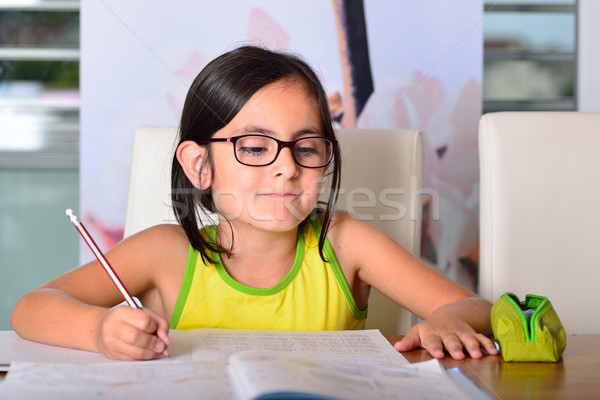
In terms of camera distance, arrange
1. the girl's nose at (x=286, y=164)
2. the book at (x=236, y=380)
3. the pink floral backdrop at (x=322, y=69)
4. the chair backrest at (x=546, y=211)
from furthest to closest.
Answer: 1. the pink floral backdrop at (x=322, y=69)
2. the chair backrest at (x=546, y=211)
3. the girl's nose at (x=286, y=164)
4. the book at (x=236, y=380)

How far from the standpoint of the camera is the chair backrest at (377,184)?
147 centimetres

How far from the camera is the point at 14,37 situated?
2.67 m

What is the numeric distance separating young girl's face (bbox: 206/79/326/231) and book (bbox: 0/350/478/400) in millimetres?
435

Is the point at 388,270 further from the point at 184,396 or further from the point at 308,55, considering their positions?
the point at 308,55

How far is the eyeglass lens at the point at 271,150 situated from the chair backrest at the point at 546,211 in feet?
1.47

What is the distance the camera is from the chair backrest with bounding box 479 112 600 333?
141 centimetres

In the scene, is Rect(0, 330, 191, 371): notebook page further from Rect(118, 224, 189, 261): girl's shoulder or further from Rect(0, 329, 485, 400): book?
Rect(118, 224, 189, 261): girl's shoulder

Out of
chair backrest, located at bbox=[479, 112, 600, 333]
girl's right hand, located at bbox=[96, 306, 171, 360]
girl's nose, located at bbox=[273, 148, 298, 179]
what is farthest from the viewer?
chair backrest, located at bbox=[479, 112, 600, 333]

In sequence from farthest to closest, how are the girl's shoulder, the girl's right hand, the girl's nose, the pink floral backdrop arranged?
1. the pink floral backdrop
2. the girl's shoulder
3. the girl's nose
4. the girl's right hand

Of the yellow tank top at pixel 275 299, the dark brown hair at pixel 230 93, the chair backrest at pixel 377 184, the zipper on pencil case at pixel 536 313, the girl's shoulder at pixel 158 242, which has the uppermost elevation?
the dark brown hair at pixel 230 93

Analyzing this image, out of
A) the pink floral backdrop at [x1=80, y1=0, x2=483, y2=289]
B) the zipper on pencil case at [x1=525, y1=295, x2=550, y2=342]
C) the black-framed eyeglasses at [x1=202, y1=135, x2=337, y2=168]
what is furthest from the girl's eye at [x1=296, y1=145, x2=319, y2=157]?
the pink floral backdrop at [x1=80, y1=0, x2=483, y2=289]

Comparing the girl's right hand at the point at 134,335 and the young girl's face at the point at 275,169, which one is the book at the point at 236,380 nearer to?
the girl's right hand at the point at 134,335

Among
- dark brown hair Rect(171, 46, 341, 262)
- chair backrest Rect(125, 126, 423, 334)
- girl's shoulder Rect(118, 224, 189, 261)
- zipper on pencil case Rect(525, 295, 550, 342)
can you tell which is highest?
dark brown hair Rect(171, 46, 341, 262)

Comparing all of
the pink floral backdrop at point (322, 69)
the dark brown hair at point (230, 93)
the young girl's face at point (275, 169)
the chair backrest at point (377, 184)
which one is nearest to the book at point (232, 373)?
the young girl's face at point (275, 169)
